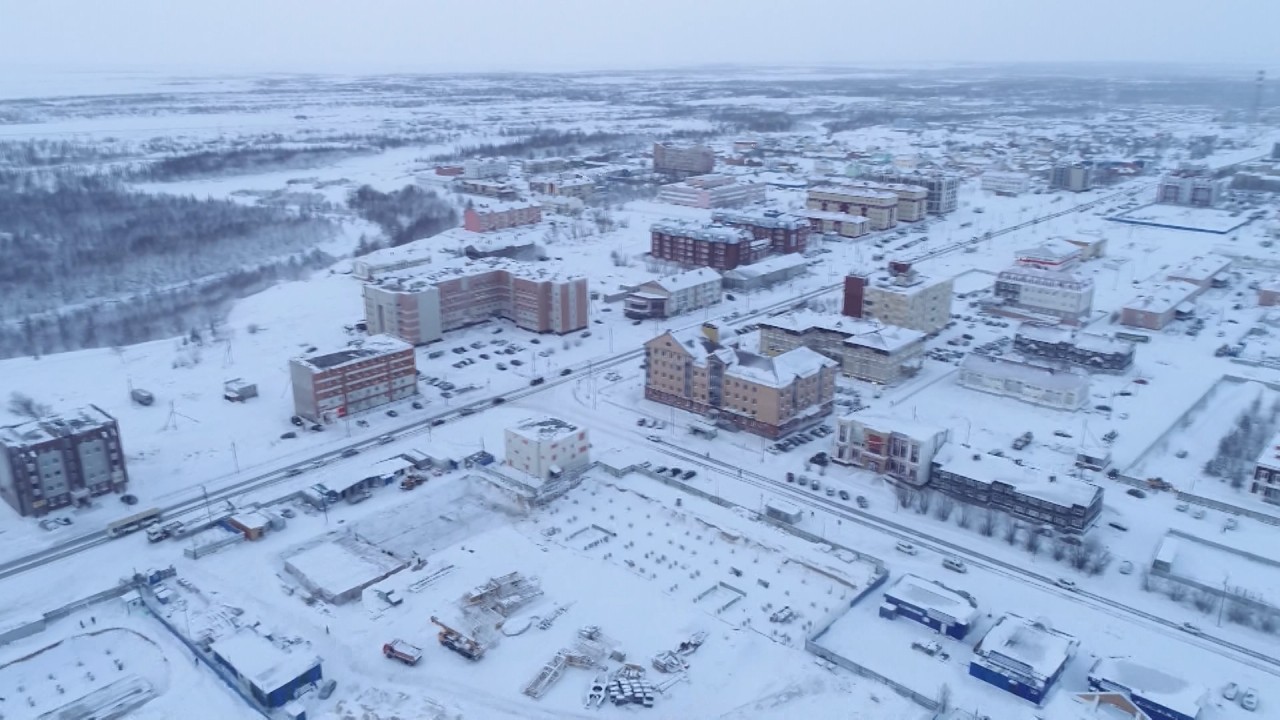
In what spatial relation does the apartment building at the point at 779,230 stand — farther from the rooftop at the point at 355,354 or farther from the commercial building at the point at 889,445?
the commercial building at the point at 889,445

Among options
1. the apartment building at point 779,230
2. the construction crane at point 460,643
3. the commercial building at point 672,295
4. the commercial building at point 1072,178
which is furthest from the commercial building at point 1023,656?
the commercial building at point 1072,178

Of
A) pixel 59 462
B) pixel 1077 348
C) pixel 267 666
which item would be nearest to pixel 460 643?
pixel 267 666

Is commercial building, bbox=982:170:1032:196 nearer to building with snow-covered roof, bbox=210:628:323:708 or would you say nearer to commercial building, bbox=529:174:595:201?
commercial building, bbox=529:174:595:201

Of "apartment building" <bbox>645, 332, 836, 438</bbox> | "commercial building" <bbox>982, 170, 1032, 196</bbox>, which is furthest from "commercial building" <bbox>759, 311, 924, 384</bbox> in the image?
"commercial building" <bbox>982, 170, 1032, 196</bbox>

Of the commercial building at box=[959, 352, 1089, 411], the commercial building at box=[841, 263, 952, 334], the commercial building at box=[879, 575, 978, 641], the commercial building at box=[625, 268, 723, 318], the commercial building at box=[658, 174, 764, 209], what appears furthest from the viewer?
the commercial building at box=[658, 174, 764, 209]

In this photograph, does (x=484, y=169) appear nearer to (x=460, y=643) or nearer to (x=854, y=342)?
(x=854, y=342)

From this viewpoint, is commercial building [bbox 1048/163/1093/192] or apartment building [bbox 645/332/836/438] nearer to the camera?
apartment building [bbox 645/332/836/438]

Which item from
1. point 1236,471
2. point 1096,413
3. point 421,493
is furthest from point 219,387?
point 1236,471
